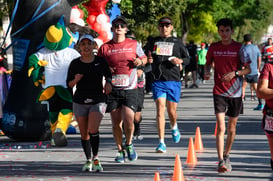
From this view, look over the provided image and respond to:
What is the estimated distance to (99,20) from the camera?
19.2 metres

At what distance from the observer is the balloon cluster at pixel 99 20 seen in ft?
62.2

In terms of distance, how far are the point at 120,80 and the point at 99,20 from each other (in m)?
8.43

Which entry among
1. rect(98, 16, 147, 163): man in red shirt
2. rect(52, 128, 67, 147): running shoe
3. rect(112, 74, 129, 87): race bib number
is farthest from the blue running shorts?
rect(52, 128, 67, 147): running shoe

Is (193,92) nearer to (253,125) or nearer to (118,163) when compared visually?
(253,125)

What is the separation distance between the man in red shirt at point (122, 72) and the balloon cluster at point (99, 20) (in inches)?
291

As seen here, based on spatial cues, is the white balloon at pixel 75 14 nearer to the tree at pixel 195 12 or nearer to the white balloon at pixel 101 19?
the white balloon at pixel 101 19

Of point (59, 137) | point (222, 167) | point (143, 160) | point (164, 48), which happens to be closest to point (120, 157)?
point (143, 160)

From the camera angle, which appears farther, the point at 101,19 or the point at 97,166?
the point at 101,19

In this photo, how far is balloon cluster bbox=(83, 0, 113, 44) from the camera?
62.2ft

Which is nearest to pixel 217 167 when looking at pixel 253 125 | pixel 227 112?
pixel 227 112

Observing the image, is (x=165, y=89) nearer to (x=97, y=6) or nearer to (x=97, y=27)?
(x=97, y=27)

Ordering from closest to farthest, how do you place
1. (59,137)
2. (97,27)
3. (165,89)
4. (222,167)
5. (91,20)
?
(222,167), (165,89), (59,137), (97,27), (91,20)

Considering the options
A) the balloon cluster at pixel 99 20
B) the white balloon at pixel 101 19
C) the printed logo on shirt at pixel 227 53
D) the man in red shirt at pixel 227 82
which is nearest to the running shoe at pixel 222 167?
the man in red shirt at pixel 227 82

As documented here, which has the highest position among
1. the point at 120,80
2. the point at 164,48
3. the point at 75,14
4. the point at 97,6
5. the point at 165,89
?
the point at 97,6
